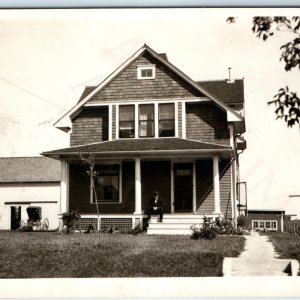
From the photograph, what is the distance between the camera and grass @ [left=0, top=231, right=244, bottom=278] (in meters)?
10.9

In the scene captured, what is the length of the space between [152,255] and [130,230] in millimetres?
6346

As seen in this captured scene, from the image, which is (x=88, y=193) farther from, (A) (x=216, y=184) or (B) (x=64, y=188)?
(A) (x=216, y=184)

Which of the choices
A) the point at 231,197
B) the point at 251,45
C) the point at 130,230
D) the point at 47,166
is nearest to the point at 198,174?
the point at 231,197

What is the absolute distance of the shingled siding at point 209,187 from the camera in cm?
1970

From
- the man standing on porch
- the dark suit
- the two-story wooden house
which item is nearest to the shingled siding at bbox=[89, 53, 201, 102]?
the two-story wooden house

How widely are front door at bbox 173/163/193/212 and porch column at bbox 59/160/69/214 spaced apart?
4153mm

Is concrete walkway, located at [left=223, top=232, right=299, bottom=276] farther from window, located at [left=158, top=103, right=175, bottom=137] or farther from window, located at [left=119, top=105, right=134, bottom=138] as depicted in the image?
window, located at [left=119, top=105, right=134, bottom=138]

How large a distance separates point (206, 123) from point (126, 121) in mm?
3091

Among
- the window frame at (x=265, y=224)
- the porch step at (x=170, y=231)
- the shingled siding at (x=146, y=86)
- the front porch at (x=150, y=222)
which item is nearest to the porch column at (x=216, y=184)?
the front porch at (x=150, y=222)

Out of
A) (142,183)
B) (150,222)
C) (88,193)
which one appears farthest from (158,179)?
(88,193)

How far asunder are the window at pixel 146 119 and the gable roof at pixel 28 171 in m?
14.4

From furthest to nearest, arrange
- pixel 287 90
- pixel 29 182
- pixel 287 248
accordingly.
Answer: pixel 29 182 < pixel 287 248 < pixel 287 90

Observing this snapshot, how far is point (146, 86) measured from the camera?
65.0 ft

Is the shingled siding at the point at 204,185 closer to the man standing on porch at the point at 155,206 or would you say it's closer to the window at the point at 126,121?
the man standing on porch at the point at 155,206
